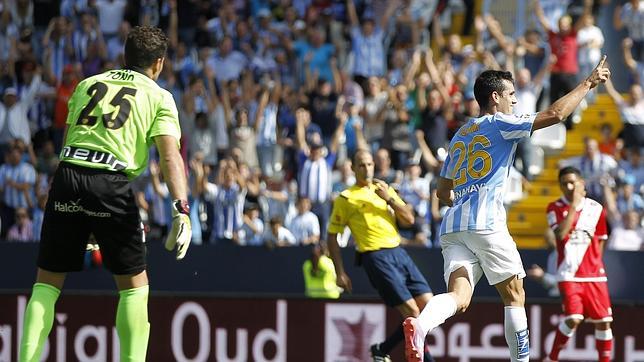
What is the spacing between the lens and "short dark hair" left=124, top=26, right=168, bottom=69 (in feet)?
26.4

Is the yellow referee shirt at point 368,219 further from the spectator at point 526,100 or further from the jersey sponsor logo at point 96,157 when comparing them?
the spectator at point 526,100

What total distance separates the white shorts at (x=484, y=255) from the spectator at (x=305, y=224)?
29.8 ft

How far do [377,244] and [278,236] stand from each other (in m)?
6.07

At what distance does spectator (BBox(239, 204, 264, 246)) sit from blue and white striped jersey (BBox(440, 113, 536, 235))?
9.76 metres

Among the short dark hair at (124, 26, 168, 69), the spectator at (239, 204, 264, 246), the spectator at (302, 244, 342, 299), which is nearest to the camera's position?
the short dark hair at (124, 26, 168, 69)

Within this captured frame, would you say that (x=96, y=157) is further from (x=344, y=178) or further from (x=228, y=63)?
(x=228, y=63)

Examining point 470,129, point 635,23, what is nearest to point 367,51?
point 635,23

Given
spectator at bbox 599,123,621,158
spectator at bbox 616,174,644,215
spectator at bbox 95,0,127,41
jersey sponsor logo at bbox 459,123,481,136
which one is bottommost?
jersey sponsor logo at bbox 459,123,481,136

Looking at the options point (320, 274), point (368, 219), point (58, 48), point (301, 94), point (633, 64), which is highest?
point (58, 48)

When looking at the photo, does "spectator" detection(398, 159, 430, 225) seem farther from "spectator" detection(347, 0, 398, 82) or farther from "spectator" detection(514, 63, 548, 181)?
"spectator" detection(347, 0, 398, 82)

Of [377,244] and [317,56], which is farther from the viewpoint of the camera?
[317,56]

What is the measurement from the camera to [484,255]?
29.1 ft

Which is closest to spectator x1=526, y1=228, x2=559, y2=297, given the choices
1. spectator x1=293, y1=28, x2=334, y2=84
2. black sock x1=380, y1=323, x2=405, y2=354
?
black sock x1=380, y1=323, x2=405, y2=354

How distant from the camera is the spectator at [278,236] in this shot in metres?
18.0
